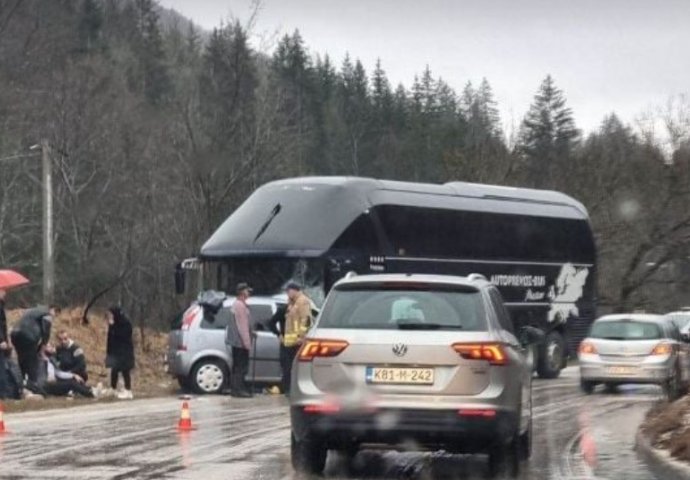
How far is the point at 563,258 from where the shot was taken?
33500 millimetres

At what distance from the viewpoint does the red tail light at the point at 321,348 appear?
11.0m

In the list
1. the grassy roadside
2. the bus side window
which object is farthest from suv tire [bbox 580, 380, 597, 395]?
the bus side window

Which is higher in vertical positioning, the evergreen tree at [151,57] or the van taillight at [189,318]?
the evergreen tree at [151,57]

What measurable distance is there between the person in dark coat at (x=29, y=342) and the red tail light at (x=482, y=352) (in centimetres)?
1229

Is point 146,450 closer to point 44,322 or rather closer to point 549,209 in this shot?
point 44,322

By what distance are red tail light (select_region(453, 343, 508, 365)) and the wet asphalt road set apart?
1482 millimetres

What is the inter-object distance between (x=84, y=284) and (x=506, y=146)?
20.2 m

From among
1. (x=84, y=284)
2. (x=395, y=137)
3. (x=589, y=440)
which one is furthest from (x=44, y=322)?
(x=395, y=137)

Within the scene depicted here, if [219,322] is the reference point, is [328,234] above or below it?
above

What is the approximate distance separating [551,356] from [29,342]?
14.6m

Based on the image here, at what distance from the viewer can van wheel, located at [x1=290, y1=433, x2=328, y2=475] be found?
38.1ft

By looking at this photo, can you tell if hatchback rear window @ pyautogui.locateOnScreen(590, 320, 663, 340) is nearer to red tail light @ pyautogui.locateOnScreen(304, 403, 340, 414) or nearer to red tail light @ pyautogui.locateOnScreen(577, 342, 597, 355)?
red tail light @ pyautogui.locateOnScreen(577, 342, 597, 355)

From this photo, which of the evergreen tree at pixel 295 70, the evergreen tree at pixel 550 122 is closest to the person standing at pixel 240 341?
the evergreen tree at pixel 550 122

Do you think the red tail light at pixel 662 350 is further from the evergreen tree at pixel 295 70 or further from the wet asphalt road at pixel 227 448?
the evergreen tree at pixel 295 70
